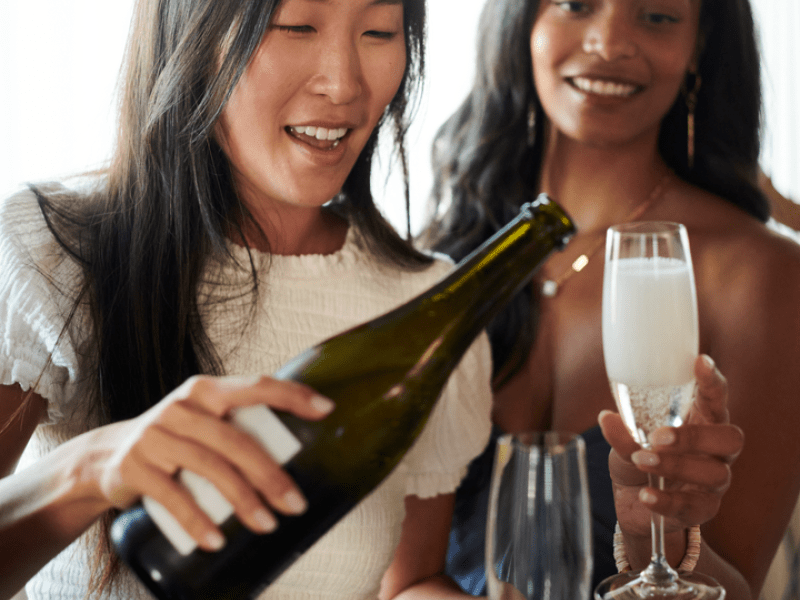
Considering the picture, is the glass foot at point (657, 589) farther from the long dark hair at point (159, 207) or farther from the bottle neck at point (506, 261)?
the long dark hair at point (159, 207)

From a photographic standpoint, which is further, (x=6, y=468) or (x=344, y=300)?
(x=344, y=300)

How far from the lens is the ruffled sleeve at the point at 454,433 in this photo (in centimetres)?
104

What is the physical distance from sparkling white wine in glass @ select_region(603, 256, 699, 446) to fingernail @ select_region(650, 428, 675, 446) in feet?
0.09

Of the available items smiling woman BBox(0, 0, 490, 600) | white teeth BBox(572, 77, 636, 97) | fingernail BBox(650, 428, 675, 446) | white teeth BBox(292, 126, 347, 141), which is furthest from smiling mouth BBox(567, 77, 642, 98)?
fingernail BBox(650, 428, 675, 446)

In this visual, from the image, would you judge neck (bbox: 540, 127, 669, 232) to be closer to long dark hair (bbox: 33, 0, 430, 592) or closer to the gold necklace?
the gold necklace

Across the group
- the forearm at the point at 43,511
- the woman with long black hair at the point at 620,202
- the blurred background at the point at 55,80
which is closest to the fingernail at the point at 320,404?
the forearm at the point at 43,511

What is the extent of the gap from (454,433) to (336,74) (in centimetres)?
50

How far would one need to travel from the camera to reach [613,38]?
4.21ft

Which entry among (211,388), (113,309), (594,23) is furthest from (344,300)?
(594,23)

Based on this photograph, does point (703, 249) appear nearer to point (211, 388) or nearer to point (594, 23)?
point (594, 23)

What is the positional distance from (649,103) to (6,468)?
3.66 feet

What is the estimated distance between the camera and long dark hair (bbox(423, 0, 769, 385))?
4.59 feet

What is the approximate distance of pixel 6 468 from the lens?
819 millimetres

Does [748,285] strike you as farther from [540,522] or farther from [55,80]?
[55,80]
